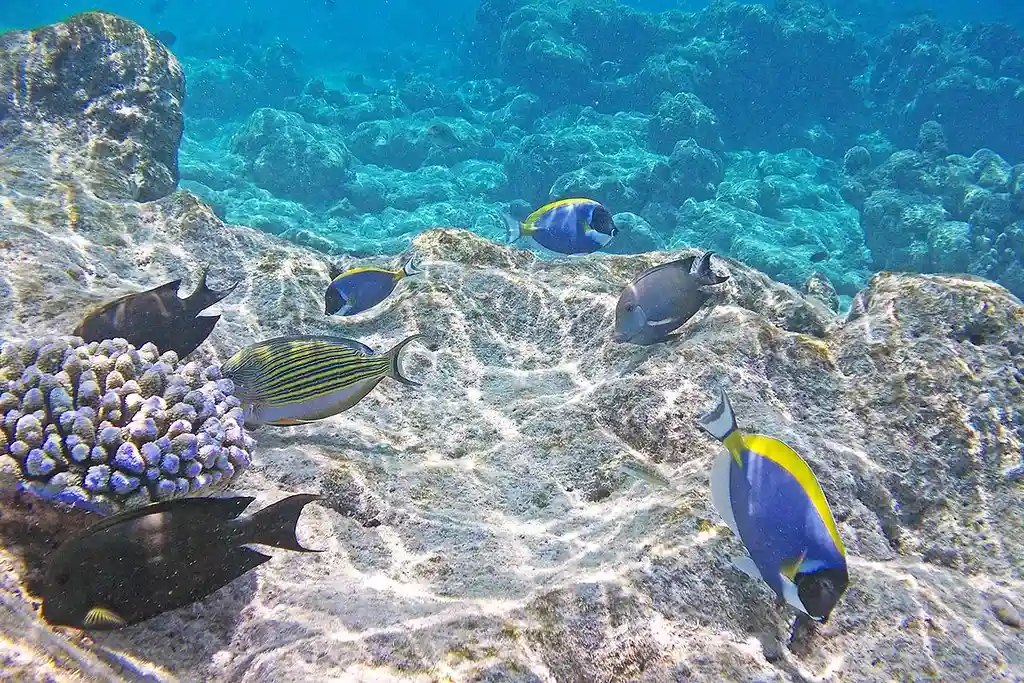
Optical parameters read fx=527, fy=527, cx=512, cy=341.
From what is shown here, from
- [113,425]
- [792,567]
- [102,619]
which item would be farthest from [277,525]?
[792,567]

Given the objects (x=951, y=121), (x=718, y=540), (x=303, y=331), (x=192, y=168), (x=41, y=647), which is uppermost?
(x=951, y=121)

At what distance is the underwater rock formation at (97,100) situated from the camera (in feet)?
17.9

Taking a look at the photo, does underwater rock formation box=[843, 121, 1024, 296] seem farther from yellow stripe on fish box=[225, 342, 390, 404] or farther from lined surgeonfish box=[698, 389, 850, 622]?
yellow stripe on fish box=[225, 342, 390, 404]

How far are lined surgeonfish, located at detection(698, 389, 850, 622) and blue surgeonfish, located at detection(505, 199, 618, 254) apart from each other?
6.61ft

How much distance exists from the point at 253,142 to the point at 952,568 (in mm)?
19256

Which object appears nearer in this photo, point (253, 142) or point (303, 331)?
point (303, 331)

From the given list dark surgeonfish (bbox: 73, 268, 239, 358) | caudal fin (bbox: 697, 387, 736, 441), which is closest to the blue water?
dark surgeonfish (bbox: 73, 268, 239, 358)

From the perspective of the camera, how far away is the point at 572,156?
1662 cm

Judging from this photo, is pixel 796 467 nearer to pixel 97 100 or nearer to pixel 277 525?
pixel 277 525

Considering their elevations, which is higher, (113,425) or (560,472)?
(113,425)

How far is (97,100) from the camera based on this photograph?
19.0 ft

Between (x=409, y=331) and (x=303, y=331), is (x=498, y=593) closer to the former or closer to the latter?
(x=409, y=331)

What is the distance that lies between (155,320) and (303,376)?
1119 mm

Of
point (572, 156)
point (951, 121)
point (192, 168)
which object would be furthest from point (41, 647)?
point (951, 121)
